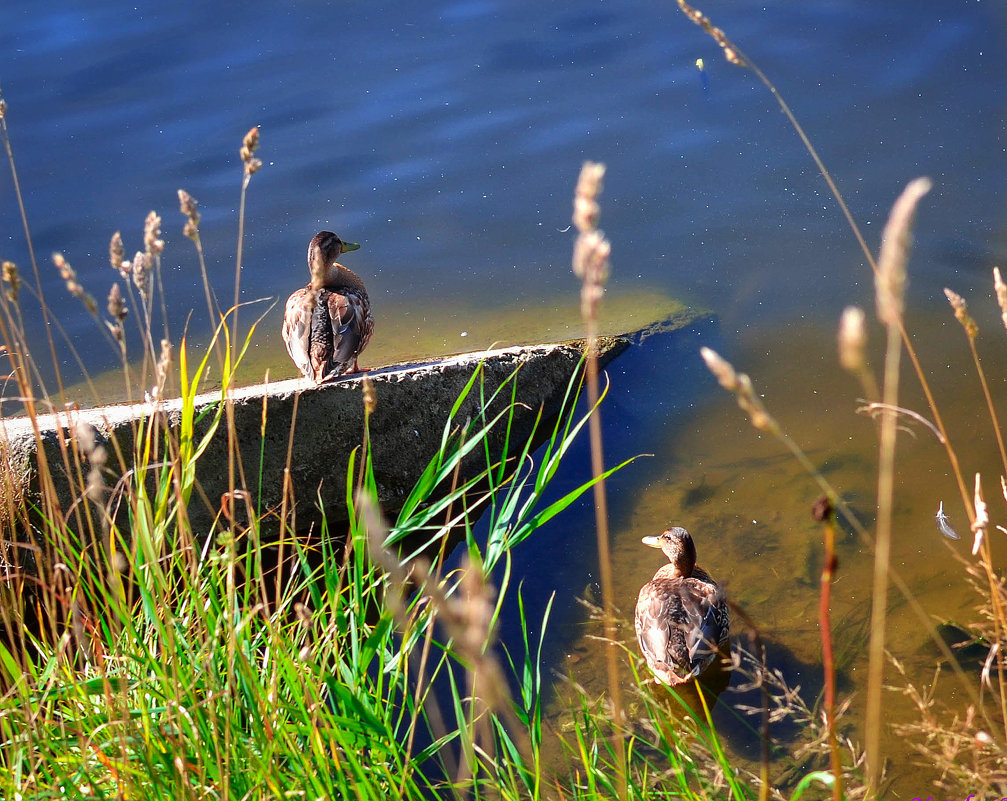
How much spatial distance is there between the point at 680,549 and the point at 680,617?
0.32 m

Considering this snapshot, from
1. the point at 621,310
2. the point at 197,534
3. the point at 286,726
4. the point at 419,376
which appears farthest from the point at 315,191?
the point at 286,726

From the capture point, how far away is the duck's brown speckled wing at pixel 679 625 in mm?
3736

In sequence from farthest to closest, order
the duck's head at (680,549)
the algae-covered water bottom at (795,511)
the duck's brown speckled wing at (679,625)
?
the duck's head at (680,549) < the duck's brown speckled wing at (679,625) < the algae-covered water bottom at (795,511)

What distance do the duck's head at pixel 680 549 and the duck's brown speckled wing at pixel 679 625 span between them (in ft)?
0.26

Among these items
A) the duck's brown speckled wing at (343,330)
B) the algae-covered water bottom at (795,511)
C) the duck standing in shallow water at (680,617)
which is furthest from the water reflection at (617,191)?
the duck's brown speckled wing at (343,330)

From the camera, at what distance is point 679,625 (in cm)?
375

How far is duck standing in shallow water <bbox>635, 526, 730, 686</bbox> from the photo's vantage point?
3738 mm

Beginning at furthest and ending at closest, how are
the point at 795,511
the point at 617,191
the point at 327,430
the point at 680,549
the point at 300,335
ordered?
the point at 617,191 → the point at 300,335 → the point at 327,430 → the point at 795,511 → the point at 680,549

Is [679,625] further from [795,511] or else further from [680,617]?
[795,511]

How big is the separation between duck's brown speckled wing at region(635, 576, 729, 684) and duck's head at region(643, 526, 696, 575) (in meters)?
0.08

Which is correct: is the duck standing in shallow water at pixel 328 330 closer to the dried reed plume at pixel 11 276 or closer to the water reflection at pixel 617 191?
the water reflection at pixel 617 191

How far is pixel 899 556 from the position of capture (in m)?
4.05

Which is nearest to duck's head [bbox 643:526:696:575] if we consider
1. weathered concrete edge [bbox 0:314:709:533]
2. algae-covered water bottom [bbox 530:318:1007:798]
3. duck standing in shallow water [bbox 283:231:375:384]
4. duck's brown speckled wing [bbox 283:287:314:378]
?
algae-covered water bottom [bbox 530:318:1007:798]

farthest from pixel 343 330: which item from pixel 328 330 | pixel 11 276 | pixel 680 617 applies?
pixel 11 276
